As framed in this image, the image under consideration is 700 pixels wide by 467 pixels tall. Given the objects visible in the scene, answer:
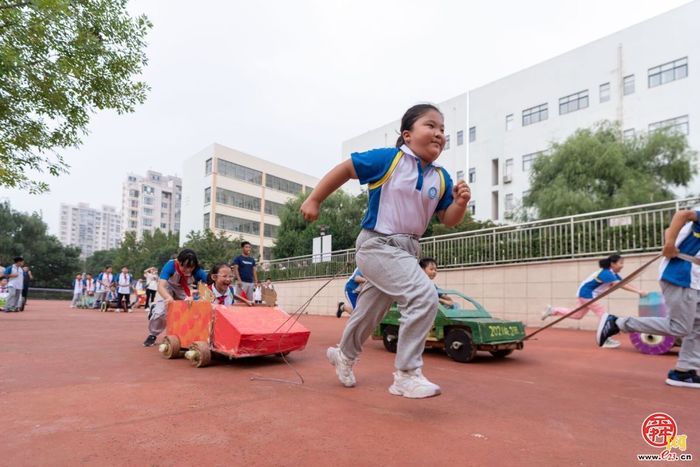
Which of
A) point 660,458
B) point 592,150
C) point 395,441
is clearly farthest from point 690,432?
point 592,150

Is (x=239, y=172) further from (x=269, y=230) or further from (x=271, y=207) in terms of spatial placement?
(x=269, y=230)

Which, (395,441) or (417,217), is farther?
(417,217)

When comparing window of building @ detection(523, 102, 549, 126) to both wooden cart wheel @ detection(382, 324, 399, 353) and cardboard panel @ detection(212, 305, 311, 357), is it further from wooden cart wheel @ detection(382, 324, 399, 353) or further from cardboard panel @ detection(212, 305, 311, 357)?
cardboard panel @ detection(212, 305, 311, 357)

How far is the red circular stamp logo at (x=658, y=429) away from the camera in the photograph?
2.66 m

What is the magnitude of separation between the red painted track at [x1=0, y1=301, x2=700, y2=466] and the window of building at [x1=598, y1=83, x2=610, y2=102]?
27.4 meters

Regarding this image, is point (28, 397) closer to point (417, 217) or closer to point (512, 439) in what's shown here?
point (417, 217)

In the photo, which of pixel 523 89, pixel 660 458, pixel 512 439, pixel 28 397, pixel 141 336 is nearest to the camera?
pixel 660 458

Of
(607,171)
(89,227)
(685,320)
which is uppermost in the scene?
(89,227)

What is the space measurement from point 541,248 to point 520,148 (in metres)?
23.7

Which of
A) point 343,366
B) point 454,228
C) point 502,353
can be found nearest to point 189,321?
point 343,366

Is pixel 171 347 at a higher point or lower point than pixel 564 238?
lower

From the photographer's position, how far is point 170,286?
6328mm

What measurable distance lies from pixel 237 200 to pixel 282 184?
7.64 metres

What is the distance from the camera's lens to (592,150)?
1909 centimetres
